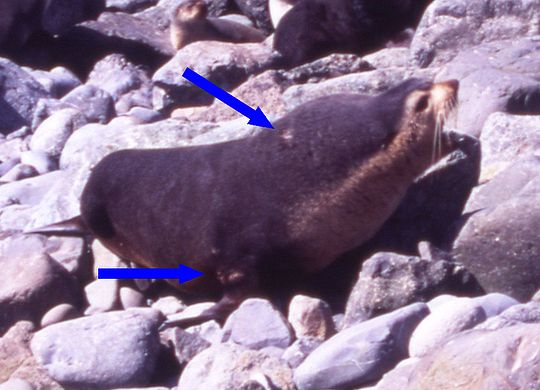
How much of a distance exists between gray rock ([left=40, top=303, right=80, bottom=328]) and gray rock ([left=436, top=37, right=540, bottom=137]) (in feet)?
7.77

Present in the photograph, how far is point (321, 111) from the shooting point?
4746 millimetres

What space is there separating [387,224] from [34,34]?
23.3ft

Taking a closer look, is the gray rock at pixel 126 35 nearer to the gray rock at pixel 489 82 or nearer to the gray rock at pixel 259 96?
the gray rock at pixel 259 96

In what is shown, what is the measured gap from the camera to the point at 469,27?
26.0 ft

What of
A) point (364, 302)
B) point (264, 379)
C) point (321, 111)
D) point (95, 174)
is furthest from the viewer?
point (95, 174)

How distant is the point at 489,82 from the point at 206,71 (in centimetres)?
327

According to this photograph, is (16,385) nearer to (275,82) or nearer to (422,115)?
(422,115)

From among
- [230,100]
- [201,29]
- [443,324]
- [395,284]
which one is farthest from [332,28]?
[443,324]

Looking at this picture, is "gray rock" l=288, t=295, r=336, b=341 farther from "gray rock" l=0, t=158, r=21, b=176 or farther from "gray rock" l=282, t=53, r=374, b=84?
"gray rock" l=0, t=158, r=21, b=176

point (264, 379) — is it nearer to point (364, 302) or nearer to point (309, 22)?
point (364, 302)

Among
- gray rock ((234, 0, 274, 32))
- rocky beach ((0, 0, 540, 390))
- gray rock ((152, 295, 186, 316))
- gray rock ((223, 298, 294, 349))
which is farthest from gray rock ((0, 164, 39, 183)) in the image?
gray rock ((234, 0, 274, 32))

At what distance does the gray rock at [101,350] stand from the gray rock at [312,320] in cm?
58

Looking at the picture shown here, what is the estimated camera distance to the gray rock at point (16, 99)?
28.6 feet

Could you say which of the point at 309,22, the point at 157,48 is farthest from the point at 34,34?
the point at 309,22
